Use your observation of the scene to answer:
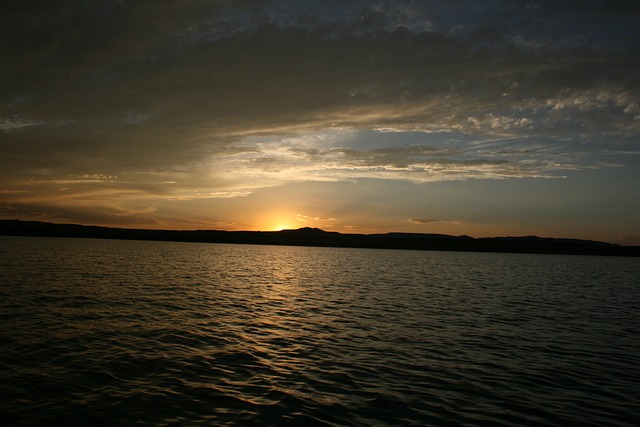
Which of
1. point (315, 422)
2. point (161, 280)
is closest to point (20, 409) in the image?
point (315, 422)

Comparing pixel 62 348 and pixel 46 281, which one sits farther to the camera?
pixel 46 281

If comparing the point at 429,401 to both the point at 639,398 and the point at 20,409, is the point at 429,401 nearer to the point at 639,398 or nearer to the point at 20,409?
the point at 639,398

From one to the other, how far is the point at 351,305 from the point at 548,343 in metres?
16.3

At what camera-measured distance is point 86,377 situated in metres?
16.2

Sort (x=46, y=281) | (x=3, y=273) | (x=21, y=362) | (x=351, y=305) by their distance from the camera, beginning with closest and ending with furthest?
1. (x=21, y=362)
2. (x=351, y=305)
3. (x=46, y=281)
4. (x=3, y=273)

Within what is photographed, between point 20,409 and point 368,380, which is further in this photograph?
point 368,380

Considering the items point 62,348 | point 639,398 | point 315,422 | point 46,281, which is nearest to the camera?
point 315,422

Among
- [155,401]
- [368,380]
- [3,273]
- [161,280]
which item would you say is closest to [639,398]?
[368,380]

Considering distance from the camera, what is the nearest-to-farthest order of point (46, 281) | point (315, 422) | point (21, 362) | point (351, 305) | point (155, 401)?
point (315, 422) < point (155, 401) < point (21, 362) < point (351, 305) < point (46, 281)

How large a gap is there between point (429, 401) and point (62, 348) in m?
16.9

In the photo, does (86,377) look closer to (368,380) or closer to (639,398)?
(368,380)

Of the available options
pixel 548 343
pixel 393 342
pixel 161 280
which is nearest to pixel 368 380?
pixel 393 342

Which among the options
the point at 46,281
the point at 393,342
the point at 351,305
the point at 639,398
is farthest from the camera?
the point at 46,281

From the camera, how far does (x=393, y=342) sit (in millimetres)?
23594
